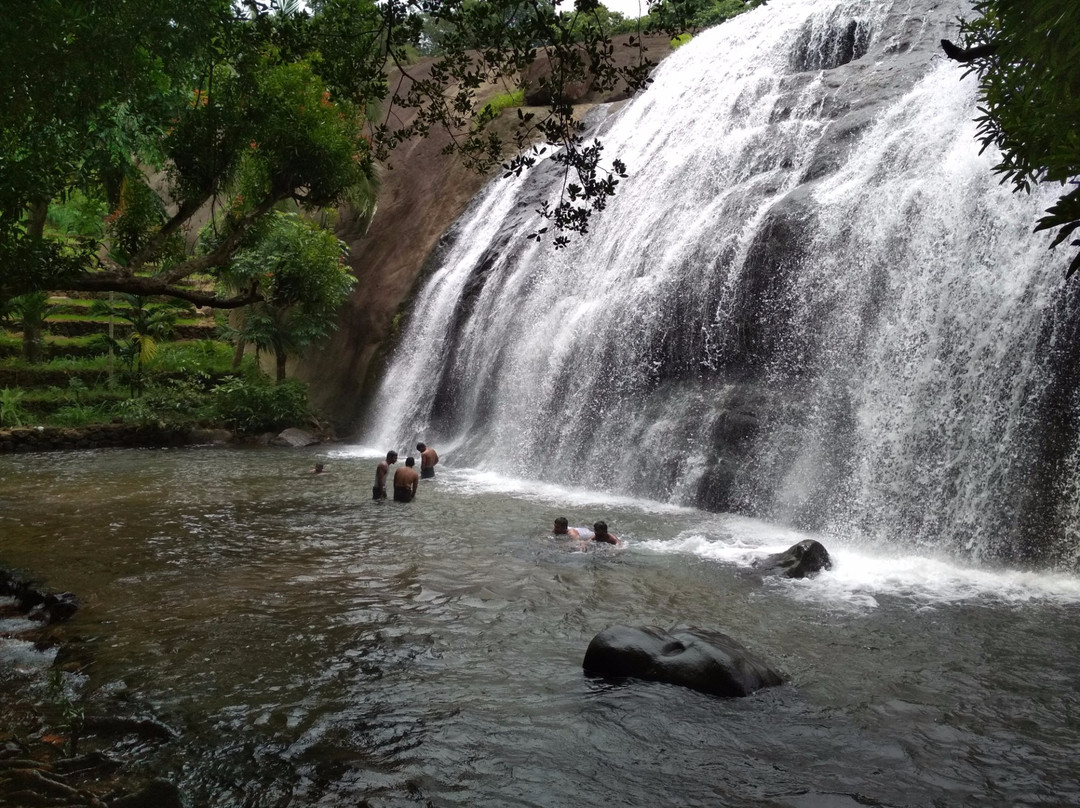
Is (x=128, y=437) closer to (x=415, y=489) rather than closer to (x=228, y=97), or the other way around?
(x=415, y=489)

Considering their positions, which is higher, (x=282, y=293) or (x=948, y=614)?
(x=282, y=293)

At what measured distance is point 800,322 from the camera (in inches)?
509

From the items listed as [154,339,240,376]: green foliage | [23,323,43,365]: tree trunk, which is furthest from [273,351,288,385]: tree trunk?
[23,323,43,365]: tree trunk

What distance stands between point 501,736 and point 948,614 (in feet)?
14.7

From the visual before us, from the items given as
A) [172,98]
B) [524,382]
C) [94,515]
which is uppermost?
[172,98]

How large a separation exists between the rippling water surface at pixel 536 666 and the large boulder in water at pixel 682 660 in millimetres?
141

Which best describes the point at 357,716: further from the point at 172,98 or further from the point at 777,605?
the point at 172,98

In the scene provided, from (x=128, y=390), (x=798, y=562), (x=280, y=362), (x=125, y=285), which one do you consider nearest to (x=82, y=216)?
(x=128, y=390)

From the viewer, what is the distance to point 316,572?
28.2ft

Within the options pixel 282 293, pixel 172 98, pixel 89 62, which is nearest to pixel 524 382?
pixel 282 293

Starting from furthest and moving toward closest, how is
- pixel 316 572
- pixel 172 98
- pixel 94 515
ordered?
pixel 94 515 → pixel 172 98 → pixel 316 572

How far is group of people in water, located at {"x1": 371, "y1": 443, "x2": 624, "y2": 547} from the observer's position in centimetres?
986

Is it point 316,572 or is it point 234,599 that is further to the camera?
point 316,572

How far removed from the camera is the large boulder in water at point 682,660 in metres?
5.62
